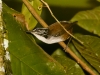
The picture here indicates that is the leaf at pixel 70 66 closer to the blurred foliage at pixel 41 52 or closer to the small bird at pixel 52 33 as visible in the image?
the blurred foliage at pixel 41 52

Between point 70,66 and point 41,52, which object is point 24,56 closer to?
point 41,52

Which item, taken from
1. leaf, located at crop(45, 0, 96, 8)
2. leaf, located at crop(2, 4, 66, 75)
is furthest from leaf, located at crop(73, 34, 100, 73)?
leaf, located at crop(45, 0, 96, 8)

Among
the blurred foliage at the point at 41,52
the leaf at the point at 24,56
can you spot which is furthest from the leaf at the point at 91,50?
the leaf at the point at 24,56

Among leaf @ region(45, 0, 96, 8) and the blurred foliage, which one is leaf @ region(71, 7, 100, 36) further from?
leaf @ region(45, 0, 96, 8)

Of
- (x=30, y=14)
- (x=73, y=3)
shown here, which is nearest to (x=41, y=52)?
(x=30, y=14)

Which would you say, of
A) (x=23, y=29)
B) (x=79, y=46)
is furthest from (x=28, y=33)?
(x=79, y=46)

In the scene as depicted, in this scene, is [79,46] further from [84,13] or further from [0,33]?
[0,33]
